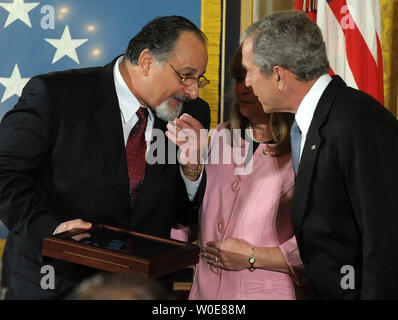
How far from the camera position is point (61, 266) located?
1955 mm

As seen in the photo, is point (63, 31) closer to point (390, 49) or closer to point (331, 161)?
point (390, 49)

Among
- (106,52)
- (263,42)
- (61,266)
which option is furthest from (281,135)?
(106,52)

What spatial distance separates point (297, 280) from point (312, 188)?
0.48 metres

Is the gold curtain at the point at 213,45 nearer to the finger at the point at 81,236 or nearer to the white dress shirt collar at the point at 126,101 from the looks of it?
the white dress shirt collar at the point at 126,101

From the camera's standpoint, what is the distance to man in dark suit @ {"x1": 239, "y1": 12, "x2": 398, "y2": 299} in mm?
1602

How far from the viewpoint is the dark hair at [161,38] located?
2096 mm

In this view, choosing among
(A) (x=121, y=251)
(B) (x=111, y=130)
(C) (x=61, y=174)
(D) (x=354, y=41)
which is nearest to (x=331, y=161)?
(A) (x=121, y=251)

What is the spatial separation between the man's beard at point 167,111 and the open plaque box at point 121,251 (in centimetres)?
63

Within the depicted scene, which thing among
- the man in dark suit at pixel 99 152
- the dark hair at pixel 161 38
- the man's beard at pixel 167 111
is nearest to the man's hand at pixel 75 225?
the man in dark suit at pixel 99 152

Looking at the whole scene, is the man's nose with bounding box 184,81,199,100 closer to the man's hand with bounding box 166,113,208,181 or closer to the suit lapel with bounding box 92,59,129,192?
the man's hand with bounding box 166,113,208,181

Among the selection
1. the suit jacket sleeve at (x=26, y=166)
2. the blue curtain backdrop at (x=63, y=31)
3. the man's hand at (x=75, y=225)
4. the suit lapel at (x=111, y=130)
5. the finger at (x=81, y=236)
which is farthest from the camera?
the blue curtain backdrop at (x=63, y=31)

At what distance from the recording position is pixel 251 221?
83.6 inches

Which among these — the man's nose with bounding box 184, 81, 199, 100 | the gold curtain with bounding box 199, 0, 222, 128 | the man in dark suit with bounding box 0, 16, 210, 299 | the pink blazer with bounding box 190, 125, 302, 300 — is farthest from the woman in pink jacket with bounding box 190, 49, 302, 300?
the gold curtain with bounding box 199, 0, 222, 128

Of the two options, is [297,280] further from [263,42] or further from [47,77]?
[47,77]
